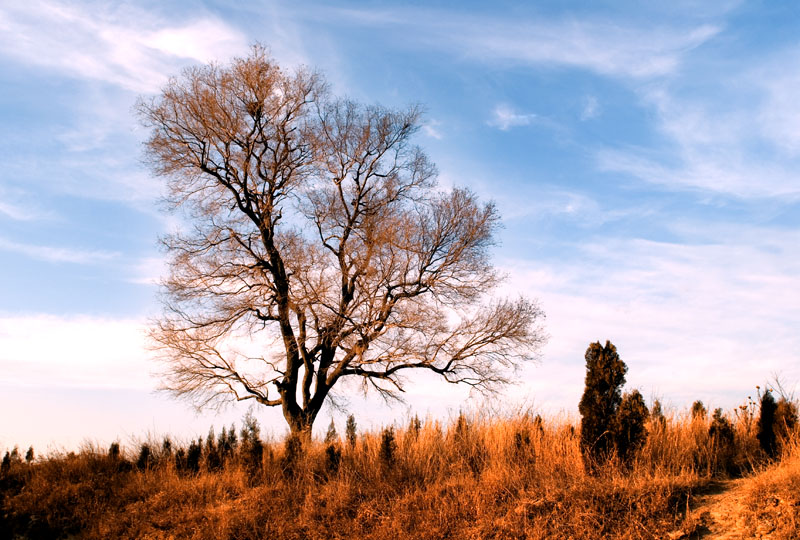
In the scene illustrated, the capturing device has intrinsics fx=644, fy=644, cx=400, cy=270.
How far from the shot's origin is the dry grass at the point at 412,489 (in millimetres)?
9023

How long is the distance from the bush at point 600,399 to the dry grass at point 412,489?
14.9 inches

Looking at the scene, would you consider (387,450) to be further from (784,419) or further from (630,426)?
(784,419)

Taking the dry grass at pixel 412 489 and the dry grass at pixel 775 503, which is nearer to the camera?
the dry grass at pixel 775 503

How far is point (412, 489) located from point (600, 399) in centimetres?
350

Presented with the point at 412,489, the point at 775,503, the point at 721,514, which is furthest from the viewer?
the point at 412,489

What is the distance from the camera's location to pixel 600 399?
10750mm

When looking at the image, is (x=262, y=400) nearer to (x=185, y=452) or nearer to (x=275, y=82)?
(x=185, y=452)

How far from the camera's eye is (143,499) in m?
12.7

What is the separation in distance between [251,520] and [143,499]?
3270 mm

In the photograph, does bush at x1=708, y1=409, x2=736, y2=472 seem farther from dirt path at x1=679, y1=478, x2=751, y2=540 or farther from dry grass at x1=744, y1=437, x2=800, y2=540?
dry grass at x1=744, y1=437, x2=800, y2=540

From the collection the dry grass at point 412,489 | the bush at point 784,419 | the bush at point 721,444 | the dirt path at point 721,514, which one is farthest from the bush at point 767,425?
the dirt path at point 721,514

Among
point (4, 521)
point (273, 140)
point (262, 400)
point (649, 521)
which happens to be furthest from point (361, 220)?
point (649, 521)

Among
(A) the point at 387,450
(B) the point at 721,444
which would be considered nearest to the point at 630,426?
(B) the point at 721,444

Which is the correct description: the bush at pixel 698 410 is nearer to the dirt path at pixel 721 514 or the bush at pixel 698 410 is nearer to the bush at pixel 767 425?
the bush at pixel 767 425
